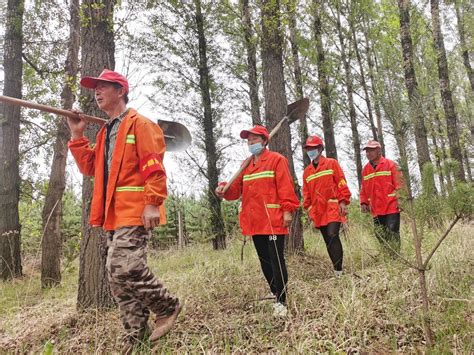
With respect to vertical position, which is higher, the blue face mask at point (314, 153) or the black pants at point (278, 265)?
the blue face mask at point (314, 153)

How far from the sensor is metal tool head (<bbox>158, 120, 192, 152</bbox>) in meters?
4.96

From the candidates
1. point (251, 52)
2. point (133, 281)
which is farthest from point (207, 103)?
point (133, 281)

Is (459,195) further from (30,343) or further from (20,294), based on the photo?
(20,294)

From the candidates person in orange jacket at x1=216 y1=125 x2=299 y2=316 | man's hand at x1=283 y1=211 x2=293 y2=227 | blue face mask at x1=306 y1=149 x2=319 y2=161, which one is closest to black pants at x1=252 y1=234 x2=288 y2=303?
person in orange jacket at x1=216 y1=125 x2=299 y2=316

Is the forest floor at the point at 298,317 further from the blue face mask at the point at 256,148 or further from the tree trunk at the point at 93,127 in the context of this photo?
the blue face mask at the point at 256,148

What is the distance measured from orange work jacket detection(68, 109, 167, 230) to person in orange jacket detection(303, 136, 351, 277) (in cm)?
265

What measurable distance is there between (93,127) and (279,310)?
2.99 m

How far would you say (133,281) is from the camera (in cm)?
300

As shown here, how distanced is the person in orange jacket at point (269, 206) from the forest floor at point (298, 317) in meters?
0.33

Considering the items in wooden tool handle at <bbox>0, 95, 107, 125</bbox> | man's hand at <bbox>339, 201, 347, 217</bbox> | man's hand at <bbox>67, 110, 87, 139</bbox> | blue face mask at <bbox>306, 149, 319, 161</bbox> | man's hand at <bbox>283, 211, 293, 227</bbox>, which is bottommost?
man's hand at <bbox>283, 211, 293, 227</bbox>

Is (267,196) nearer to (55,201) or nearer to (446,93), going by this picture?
(55,201)

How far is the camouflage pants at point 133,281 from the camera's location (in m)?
2.99

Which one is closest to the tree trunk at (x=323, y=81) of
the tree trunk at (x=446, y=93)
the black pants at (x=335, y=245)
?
the tree trunk at (x=446, y=93)

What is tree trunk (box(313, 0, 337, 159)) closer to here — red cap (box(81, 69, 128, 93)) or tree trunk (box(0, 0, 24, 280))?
tree trunk (box(0, 0, 24, 280))
